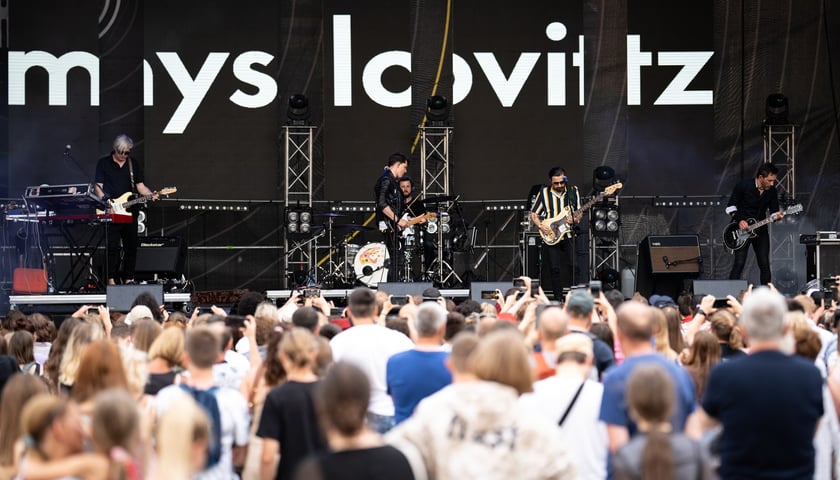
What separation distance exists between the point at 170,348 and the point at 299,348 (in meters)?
0.86

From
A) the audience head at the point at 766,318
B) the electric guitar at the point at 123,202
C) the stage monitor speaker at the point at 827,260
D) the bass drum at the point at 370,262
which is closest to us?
the audience head at the point at 766,318

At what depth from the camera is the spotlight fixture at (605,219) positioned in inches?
611

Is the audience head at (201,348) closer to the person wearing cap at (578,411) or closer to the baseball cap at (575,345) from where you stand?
the person wearing cap at (578,411)

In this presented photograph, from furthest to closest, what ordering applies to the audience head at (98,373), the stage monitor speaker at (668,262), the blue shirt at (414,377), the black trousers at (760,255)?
1. the stage monitor speaker at (668,262)
2. the black trousers at (760,255)
3. the blue shirt at (414,377)
4. the audience head at (98,373)

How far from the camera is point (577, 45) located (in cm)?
1811

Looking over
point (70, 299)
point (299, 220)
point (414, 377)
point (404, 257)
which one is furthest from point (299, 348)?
point (299, 220)

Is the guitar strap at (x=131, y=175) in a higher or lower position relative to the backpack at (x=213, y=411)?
higher

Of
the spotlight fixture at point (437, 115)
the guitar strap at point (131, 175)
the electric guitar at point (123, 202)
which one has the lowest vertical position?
the electric guitar at point (123, 202)

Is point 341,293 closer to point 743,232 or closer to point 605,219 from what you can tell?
point 605,219

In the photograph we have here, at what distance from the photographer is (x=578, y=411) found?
4641 mm

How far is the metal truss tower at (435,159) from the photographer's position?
16.9 m

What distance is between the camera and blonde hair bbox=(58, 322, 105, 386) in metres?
5.91

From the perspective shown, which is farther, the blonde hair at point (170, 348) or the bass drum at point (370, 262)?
the bass drum at point (370, 262)

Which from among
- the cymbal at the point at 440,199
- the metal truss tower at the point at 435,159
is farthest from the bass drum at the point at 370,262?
the metal truss tower at the point at 435,159
